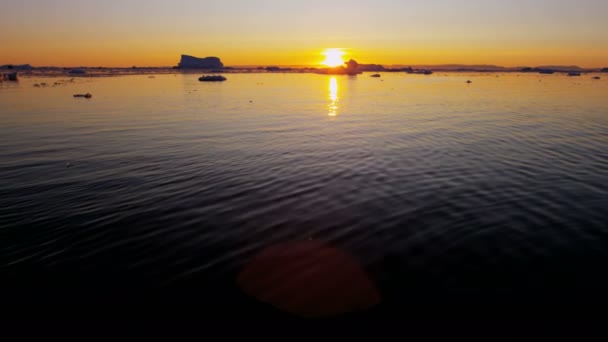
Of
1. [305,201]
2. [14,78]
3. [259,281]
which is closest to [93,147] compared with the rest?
[305,201]

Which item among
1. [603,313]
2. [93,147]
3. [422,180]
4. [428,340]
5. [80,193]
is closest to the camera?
[428,340]

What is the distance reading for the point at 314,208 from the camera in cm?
1081

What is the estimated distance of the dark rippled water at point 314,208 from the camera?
24.3 ft

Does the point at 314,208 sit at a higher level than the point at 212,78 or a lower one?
lower

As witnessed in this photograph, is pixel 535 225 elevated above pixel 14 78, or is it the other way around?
pixel 14 78

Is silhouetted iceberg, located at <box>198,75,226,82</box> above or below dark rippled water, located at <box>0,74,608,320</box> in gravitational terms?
above

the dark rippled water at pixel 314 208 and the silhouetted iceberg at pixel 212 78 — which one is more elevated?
the silhouetted iceberg at pixel 212 78

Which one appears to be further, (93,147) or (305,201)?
(93,147)

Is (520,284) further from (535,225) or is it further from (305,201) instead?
(305,201)

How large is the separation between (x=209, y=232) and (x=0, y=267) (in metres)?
4.57

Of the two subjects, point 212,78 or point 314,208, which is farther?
point 212,78

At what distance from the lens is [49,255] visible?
26.6ft

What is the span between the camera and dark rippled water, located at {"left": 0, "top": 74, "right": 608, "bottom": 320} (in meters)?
7.42

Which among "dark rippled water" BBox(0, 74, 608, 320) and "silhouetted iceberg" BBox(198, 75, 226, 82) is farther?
"silhouetted iceberg" BBox(198, 75, 226, 82)
